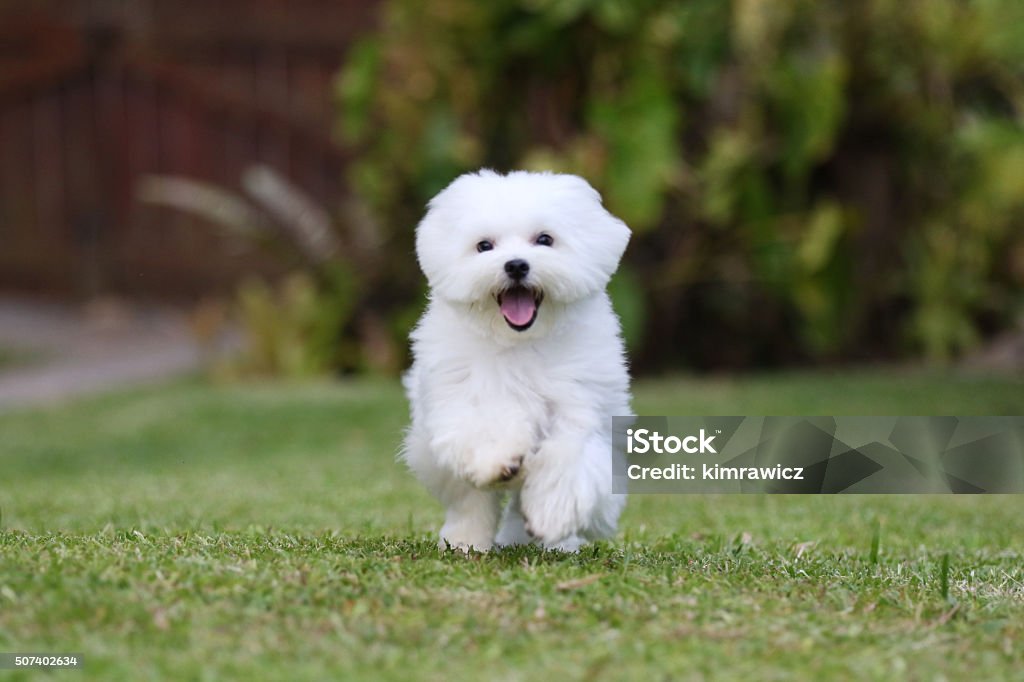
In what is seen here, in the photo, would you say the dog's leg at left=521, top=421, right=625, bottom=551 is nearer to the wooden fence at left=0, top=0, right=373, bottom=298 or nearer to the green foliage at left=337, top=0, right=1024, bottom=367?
the green foliage at left=337, top=0, right=1024, bottom=367

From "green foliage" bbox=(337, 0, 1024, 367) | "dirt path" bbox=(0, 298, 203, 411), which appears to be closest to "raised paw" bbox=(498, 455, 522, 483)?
"green foliage" bbox=(337, 0, 1024, 367)

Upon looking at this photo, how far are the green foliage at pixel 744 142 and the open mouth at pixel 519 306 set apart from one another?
7.00 meters

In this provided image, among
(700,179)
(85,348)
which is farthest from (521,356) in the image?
(85,348)

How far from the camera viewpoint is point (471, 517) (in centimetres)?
422

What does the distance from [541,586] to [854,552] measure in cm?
174

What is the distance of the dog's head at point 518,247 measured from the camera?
3871 mm

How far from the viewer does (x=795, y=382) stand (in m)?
11.0

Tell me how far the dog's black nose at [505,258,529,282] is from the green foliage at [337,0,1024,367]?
7078mm

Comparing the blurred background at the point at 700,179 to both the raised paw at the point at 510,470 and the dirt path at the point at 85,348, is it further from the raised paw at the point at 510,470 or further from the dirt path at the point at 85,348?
the raised paw at the point at 510,470

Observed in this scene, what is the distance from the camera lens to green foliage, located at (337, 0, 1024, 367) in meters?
11.2

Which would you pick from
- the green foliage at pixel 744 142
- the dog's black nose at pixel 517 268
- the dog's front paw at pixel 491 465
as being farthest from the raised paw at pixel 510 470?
the green foliage at pixel 744 142

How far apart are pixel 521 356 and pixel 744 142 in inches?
312

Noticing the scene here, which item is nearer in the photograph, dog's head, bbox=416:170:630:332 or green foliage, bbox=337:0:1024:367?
dog's head, bbox=416:170:630:332

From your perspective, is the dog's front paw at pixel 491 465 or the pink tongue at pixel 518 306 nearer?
the dog's front paw at pixel 491 465
